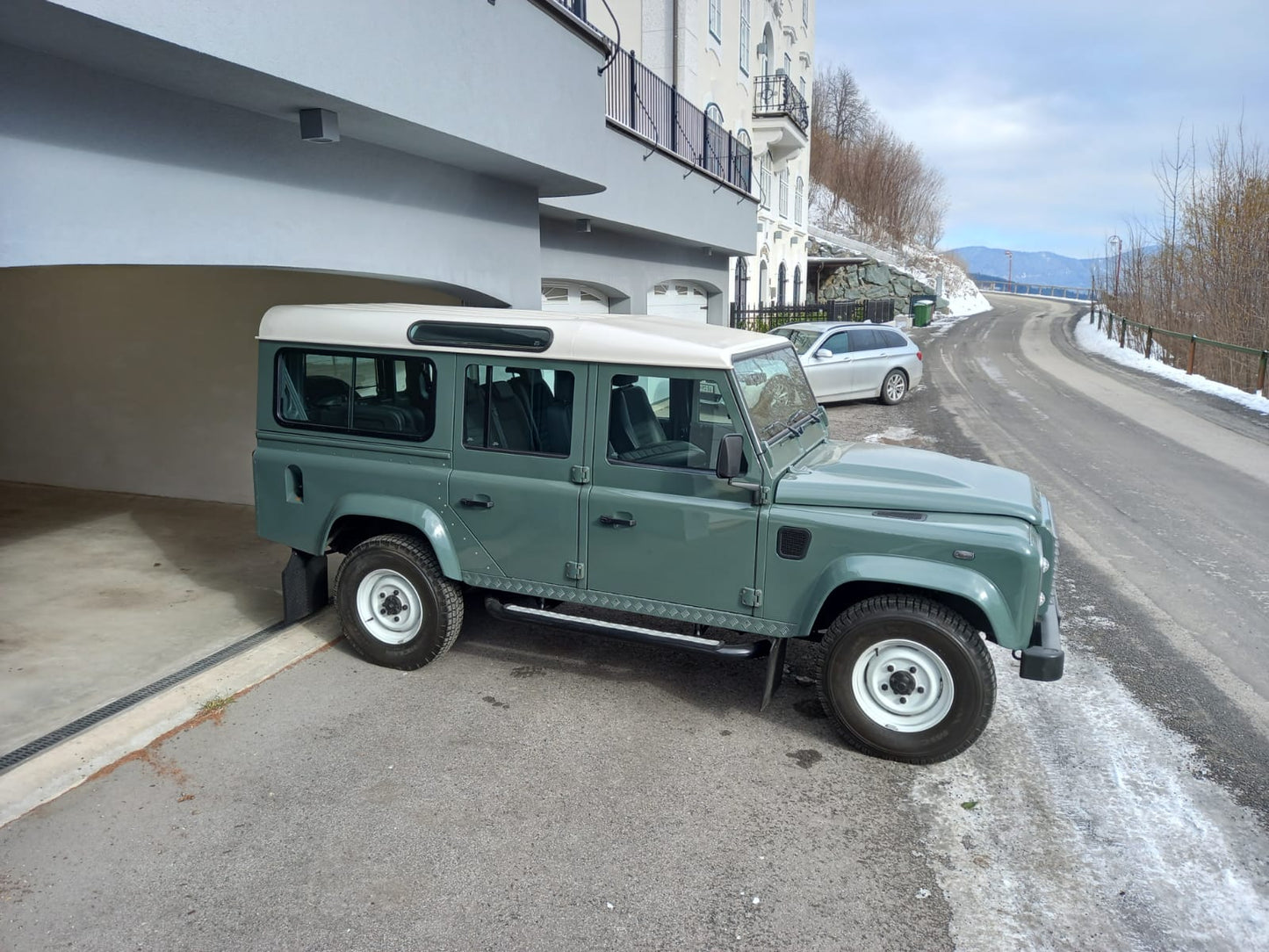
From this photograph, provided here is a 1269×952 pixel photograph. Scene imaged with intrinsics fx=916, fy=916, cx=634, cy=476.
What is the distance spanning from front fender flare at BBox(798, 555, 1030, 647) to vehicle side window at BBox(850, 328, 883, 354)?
12.9m

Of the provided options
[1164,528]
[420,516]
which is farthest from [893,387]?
[420,516]

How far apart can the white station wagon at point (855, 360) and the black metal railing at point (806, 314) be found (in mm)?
3099

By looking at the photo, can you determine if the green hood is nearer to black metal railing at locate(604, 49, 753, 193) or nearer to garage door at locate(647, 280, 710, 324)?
black metal railing at locate(604, 49, 753, 193)

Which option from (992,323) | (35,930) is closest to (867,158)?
(992,323)

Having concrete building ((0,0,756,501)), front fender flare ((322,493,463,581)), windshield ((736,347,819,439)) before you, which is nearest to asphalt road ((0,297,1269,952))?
front fender flare ((322,493,463,581))

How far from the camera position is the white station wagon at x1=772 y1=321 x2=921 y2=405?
54.1ft

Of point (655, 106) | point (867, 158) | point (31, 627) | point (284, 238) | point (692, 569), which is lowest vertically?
point (31, 627)

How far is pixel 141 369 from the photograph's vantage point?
10.7 m

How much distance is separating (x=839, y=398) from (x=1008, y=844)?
13476 millimetres

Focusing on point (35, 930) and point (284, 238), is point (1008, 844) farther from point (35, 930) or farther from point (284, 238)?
point (284, 238)

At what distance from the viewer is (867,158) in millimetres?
61500

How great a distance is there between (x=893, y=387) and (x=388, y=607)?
44.1 ft

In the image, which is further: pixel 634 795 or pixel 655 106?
pixel 655 106

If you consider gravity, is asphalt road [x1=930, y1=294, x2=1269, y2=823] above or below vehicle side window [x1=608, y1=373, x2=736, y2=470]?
below
